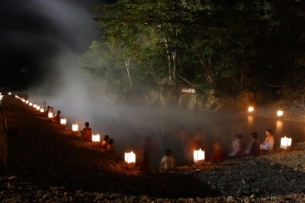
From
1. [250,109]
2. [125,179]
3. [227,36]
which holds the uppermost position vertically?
[227,36]

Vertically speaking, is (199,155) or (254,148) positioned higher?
(254,148)

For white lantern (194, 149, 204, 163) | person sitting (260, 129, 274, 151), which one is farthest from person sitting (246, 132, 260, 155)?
white lantern (194, 149, 204, 163)

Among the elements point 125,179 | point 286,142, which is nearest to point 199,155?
point 125,179

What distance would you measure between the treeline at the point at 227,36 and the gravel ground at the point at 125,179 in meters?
14.1

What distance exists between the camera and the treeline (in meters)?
24.5

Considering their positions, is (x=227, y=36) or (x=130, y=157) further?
(x=227, y=36)

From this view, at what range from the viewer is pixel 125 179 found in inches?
358

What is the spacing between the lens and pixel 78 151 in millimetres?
11906

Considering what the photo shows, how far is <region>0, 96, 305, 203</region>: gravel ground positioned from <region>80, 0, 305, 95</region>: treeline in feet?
46.2

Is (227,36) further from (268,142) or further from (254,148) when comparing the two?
(254,148)

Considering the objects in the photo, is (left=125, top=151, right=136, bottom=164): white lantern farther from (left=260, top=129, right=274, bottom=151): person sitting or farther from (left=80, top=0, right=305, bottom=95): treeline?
(left=80, top=0, right=305, bottom=95): treeline

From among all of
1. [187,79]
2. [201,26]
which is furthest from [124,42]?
[201,26]

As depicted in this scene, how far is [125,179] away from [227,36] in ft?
58.4

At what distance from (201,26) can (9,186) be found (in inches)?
832
